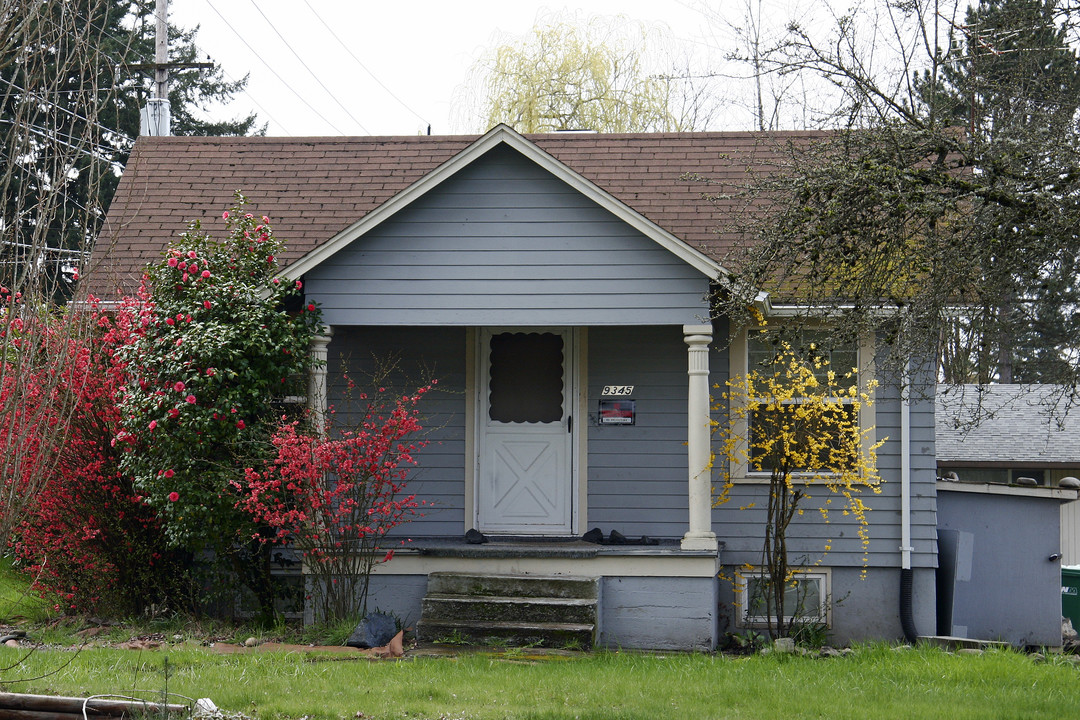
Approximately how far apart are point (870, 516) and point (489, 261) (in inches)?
188

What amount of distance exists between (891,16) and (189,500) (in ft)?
22.7

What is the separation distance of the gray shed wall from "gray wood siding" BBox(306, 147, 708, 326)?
418 cm

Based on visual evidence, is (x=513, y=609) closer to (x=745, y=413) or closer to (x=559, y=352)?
(x=559, y=352)

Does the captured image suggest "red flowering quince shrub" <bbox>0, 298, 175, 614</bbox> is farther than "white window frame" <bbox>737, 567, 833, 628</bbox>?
No

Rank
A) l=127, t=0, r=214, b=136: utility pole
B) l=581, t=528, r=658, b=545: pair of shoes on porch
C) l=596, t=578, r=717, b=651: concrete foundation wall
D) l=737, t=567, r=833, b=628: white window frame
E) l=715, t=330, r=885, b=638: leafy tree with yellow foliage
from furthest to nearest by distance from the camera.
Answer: l=127, t=0, r=214, b=136: utility pole
l=737, t=567, r=833, b=628: white window frame
l=581, t=528, r=658, b=545: pair of shoes on porch
l=715, t=330, r=885, b=638: leafy tree with yellow foliage
l=596, t=578, r=717, b=651: concrete foundation wall

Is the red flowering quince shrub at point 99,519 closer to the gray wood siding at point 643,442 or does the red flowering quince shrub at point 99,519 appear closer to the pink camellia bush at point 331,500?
the pink camellia bush at point 331,500

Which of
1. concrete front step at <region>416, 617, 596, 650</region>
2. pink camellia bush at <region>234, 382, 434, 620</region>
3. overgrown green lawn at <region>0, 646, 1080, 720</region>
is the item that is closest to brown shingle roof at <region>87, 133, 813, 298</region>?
pink camellia bush at <region>234, 382, 434, 620</region>

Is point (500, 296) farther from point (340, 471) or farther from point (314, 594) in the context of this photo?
point (314, 594)

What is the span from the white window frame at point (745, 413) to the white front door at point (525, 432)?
1723 millimetres

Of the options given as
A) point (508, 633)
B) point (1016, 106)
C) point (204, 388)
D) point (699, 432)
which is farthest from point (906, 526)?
point (204, 388)

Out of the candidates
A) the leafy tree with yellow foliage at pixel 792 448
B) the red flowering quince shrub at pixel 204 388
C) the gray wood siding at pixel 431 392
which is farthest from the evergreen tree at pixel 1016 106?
the red flowering quince shrub at pixel 204 388

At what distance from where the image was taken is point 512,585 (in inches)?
383

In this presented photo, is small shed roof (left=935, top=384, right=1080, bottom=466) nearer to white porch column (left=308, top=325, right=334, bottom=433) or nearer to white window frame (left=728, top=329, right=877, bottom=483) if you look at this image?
white window frame (left=728, top=329, right=877, bottom=483)

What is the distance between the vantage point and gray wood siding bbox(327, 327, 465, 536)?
36.8 ft
